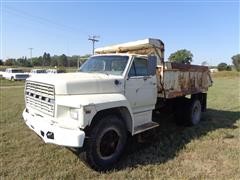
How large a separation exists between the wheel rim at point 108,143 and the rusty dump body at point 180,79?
2121mm

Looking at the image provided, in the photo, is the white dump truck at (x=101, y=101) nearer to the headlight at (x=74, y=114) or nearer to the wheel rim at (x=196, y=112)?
the headlight at (x=74, y=114)

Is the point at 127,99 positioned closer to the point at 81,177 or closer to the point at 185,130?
the point at 81,177

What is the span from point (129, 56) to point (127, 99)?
993mm

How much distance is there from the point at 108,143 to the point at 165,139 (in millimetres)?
2120

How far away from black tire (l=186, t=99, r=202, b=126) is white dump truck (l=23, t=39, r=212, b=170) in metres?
1.43

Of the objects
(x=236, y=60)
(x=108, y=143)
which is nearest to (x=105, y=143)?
(x=108, y=143)

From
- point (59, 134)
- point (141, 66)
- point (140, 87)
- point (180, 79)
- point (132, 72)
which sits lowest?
point (59, 134)

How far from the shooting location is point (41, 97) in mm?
4672

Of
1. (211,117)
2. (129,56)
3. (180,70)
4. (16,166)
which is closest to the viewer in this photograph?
(16,166)

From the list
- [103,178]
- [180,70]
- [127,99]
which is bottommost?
[103,178]

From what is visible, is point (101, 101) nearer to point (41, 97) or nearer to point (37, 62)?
point (41, 97)

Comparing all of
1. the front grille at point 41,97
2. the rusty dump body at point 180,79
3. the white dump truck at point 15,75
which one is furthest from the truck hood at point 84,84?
the white dump truck at point 15,75

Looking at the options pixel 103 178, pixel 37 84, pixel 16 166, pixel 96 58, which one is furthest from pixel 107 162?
A: pixel 96 58

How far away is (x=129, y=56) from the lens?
552 cm
